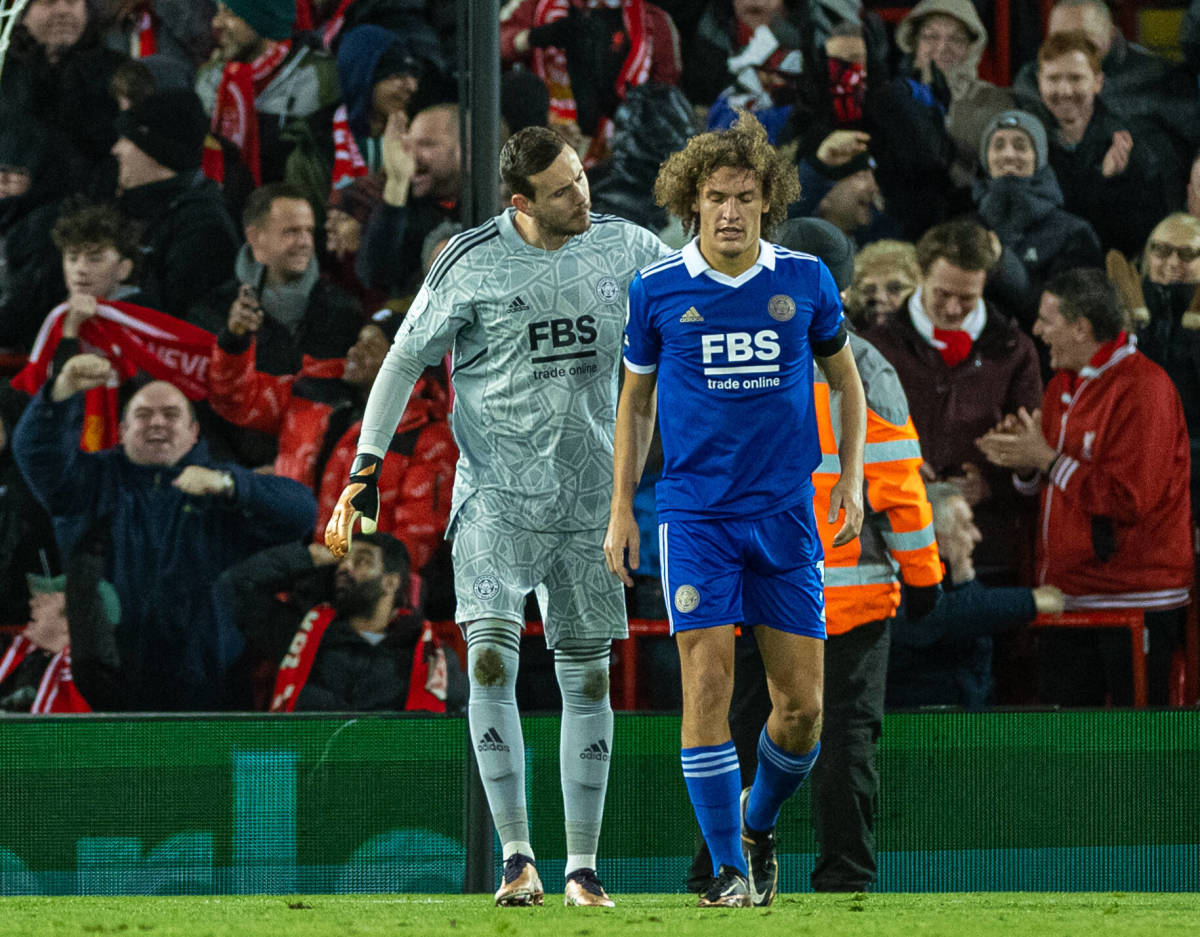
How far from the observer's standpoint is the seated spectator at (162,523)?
686cm

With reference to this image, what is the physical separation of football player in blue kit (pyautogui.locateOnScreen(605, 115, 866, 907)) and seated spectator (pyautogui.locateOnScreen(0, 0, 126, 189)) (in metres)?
4.23

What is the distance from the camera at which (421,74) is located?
302 inches

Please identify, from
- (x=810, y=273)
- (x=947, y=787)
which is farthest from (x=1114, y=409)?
(x=810, y=273)

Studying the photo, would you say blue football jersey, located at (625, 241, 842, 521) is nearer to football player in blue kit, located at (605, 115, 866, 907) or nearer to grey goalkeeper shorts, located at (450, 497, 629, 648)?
football player in blue kit, located at (605, 115, 866, 907)

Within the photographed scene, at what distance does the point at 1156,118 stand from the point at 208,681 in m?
4.79

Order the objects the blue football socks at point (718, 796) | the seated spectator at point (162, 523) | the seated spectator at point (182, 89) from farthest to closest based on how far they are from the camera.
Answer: the seated spectator at point (182, 89)
the seated spectator at point (162, 523)
the blue football socks at point (718, 796)

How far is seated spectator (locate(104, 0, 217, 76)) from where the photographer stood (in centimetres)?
773

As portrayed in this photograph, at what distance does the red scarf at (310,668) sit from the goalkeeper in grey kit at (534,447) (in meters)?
2.13

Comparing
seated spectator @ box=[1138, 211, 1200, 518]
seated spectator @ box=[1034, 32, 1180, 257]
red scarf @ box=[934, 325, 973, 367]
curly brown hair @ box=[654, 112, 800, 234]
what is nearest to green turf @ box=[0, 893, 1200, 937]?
curly brown hair @ box=[654, 112, 800, 234]

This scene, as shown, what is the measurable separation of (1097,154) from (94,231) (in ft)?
14.5

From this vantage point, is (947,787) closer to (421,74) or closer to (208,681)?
(208,681)

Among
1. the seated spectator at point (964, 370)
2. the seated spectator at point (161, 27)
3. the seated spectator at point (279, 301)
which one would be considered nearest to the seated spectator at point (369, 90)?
the seated spectator at point (279, 301)

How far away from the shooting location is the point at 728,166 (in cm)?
403

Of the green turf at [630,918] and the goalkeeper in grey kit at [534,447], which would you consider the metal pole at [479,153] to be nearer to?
the green turf at [630,918]
